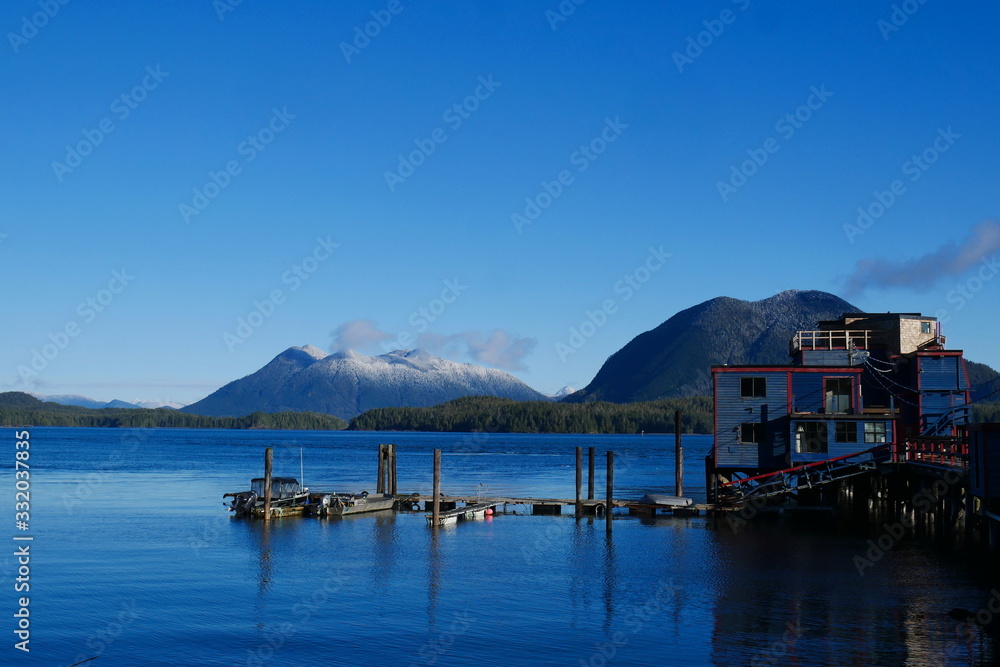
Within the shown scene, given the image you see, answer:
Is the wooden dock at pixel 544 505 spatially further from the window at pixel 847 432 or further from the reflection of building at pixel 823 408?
the window at pixel 847 432

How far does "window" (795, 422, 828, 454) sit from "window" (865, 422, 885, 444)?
9.55 ft

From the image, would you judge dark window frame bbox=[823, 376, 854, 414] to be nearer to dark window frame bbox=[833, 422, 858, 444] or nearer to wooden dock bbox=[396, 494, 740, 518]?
dark window frame bbox=[833, 422, 858, 444]

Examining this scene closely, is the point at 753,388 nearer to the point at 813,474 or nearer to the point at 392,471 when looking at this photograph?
the point at 813,474

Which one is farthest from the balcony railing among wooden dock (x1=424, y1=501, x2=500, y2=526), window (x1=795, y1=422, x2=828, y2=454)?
wooden dock (x1=424, y1=501, x2=500, y2=526)

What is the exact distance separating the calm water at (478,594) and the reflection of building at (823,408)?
5021mm

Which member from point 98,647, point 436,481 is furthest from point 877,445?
point 98,647

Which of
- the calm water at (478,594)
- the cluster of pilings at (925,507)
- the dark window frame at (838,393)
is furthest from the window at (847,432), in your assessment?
the calm water at (478,594)

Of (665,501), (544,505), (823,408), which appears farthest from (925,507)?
(544,505)

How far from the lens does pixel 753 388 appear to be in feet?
204

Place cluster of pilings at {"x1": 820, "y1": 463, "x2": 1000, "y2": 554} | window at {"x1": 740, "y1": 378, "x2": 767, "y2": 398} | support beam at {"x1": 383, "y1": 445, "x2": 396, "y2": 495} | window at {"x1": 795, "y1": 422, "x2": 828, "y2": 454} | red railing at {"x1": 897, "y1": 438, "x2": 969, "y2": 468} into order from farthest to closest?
support beam at {"x1": 383, "y1": 445, "x2": 396, "y2": 495}
window at {"x1": 740, "y1": 378, "x2": 767, "y2": 398}
window at {"x1": 795, "y1": 422, "x2": 828, "y2": 454}
red railing at {"x1": 897, "y1": 438, "x2": 969, "y2": 468}
cluster of pilings at {"x1": 820, "y1": 463, "x2": 1000, "y2": 554}

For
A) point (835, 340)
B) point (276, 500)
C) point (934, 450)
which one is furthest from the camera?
point (835, 340)

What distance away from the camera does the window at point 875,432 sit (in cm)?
6069

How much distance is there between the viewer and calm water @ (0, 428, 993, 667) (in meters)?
29.0

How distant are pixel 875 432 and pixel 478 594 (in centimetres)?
3412
